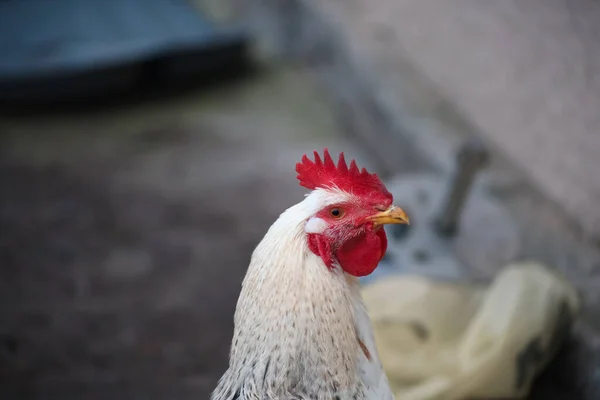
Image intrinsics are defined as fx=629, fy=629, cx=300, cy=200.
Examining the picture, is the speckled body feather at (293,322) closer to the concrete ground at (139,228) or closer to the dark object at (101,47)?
the concrete ground at (139,228)

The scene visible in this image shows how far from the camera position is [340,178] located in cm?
148

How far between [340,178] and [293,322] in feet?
1.15

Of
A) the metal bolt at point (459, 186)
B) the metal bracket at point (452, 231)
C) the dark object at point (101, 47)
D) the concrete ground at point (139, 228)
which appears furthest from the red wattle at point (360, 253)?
the dark object at point (101, 47)

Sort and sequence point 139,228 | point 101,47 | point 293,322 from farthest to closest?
point 101,47 < point 139,228 < point 293,322

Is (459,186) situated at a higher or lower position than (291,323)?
higher

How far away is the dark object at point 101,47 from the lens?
4.57m

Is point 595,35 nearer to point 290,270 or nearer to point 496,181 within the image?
point 496,181

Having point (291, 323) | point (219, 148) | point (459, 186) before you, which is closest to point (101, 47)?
point (219, 148)

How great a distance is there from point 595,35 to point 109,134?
3227 mm

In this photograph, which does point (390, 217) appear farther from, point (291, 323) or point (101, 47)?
point (101, 47)

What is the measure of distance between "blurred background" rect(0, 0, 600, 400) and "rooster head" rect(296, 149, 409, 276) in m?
1.02

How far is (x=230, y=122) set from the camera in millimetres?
4777

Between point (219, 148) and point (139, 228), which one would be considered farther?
point (219, 148)

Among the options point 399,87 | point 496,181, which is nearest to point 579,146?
point 496,181
